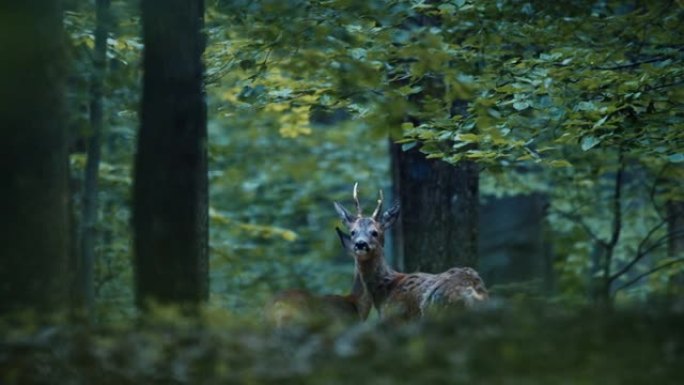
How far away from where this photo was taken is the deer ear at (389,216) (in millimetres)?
14969

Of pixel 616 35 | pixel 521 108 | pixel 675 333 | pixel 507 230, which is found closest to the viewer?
pixel 675 333

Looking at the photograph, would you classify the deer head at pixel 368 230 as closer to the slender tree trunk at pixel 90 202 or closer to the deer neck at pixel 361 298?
the deer neck at pixel 361 298

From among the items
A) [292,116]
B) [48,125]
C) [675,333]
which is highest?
[292,116]

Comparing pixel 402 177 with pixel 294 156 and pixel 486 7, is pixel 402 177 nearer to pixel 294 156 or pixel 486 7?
pixel 486 7

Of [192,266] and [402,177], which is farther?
[402,177]

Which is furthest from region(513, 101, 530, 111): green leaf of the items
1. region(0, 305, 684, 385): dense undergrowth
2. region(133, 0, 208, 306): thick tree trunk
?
region(0, 305, 684, 385): dense undergrowth

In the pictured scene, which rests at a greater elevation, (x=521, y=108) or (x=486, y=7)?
(x=486, y=7)

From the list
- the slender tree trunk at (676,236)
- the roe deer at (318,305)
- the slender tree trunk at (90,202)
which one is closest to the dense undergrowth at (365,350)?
the roe deer at (318,305)

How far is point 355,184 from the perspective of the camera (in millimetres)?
14414

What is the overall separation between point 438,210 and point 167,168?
6882 mm

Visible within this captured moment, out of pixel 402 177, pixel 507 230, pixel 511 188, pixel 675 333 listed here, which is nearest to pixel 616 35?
pixel 402 177

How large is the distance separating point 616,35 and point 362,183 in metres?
15.8

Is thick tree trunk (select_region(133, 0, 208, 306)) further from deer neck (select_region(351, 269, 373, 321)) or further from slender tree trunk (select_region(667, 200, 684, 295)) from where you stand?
slender tree trunk (select_region(667, 200, 684, 295))

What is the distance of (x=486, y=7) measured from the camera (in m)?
13.3
